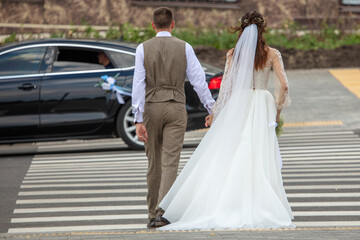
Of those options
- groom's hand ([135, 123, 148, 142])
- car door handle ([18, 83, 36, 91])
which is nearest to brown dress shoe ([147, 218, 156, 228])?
groom's hand ([135, 123, 148, 142])

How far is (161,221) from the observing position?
7.43 metres

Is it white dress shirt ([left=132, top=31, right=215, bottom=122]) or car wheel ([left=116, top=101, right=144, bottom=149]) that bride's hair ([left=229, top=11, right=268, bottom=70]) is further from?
car wheel ([left=116, top=101, right=144, bottom=149])

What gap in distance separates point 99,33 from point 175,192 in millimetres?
15852

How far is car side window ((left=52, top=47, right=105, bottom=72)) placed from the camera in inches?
500

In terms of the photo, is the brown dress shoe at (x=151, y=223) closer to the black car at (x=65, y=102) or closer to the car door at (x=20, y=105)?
the black car at (x=65, y=102)

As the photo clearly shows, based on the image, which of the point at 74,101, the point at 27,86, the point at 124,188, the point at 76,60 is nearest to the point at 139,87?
the point at 124,188

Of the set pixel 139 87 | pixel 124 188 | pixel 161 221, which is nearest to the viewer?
pixel 139 87

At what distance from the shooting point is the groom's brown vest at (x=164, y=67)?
290 inches

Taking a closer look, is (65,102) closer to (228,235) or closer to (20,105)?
(20,105)

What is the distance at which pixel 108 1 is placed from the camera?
2350cm

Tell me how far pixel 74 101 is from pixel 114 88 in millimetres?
565

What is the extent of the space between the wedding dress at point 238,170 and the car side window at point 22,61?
5505mm

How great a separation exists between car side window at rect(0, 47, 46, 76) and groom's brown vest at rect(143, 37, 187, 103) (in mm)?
5523

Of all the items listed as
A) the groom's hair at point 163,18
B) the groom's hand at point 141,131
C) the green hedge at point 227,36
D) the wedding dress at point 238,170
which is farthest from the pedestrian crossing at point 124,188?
the green hedge at point 227,36
